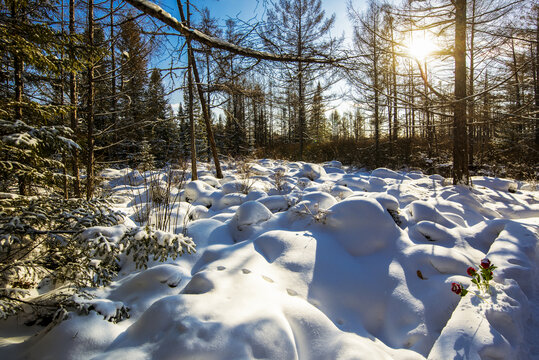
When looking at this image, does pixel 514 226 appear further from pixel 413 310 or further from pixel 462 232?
pixel 413 310

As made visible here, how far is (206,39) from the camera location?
173 cm

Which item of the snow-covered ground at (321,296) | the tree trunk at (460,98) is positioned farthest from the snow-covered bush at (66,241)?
the tree trunk at (460,98)

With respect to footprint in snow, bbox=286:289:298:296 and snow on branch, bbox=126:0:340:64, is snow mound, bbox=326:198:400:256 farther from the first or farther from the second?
snow on branch, bbox=126:0:340:64

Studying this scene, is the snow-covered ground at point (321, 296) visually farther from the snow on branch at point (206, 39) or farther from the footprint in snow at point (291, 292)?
the snow on branch at point (206, 39)

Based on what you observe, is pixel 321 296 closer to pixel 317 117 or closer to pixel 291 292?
pixel 291 292

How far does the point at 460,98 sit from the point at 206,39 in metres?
5.84

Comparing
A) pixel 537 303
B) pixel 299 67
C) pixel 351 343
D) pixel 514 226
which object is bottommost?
pixel 537 303

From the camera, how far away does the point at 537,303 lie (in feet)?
6.14

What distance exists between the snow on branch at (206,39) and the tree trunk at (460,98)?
4356 millimetres

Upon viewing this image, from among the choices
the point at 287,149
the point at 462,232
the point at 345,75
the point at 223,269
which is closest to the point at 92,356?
the point at 223,269

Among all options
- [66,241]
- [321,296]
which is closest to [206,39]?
[66,241]

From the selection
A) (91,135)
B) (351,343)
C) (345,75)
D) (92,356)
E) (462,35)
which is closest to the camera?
(92,356)

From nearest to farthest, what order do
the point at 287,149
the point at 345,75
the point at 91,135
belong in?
the point at 345,75 < the point at 91,135 < the point at 287,149

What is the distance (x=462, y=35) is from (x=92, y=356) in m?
7.34
